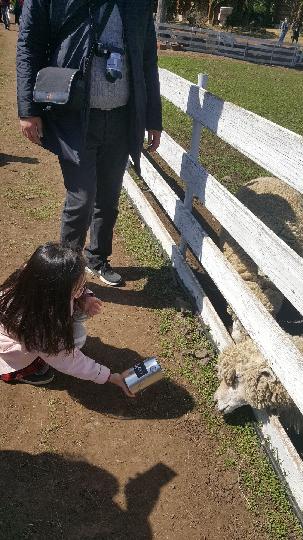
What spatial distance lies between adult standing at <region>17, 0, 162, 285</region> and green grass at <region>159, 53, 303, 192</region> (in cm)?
273

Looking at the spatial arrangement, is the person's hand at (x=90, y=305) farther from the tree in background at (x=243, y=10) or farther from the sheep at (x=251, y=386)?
the tree in background at (x=243, y=10)

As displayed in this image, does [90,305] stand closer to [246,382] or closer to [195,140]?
[246,382]

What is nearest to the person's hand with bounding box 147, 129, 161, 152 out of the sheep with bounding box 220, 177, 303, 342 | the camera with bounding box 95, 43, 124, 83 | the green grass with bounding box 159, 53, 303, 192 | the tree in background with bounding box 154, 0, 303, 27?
the camera with bounding box 95, 43, 124, 83

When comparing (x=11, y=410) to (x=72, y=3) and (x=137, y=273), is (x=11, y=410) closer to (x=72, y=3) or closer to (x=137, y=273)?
(x=137, y=273)

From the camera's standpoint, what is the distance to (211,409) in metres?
2.80

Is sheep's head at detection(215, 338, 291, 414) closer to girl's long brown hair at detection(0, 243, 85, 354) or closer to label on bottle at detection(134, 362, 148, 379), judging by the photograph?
label on bottle at detection(134, 362, 148, 379)

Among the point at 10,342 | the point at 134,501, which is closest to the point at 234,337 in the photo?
the point at 134,501

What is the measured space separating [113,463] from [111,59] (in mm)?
2195

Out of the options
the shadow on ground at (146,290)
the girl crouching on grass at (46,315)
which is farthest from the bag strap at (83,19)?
the shadow on ground at (146,290)

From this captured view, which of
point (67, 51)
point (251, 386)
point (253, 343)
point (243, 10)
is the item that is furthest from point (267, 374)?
point (243, 10)

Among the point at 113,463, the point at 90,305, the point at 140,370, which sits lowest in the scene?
the point at 113,463

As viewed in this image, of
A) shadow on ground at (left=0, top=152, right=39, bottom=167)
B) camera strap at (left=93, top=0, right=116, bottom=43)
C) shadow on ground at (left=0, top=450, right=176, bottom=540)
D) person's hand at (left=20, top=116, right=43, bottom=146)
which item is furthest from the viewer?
shadow on ground at (left=0, top=152, right=39, bottom=167)

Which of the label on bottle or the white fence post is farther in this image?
the white fence post

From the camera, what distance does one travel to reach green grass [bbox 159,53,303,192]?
6234 millimetres
